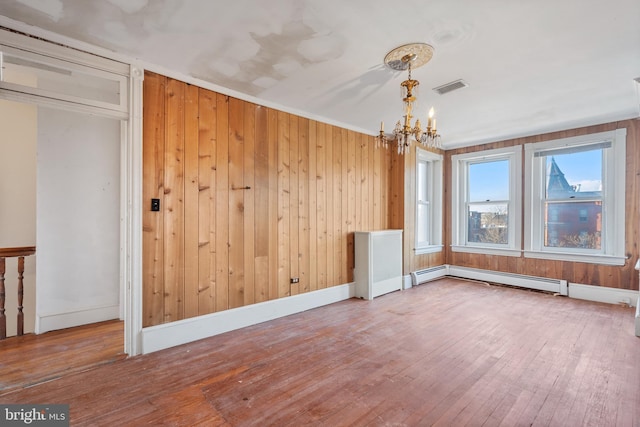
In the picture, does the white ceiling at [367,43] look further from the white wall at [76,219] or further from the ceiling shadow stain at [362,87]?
the white wall at [76,219]

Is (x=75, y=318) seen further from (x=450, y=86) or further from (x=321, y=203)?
(x=450, y=86)

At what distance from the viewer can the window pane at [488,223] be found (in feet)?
16.4

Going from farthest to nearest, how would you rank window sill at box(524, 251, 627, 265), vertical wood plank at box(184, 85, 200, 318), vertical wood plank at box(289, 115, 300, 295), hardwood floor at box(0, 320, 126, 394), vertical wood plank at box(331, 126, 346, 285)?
vertical wood plank at box(331, 126, 346, 285) < window sill at box(524, 251, 627, 265) < vertical wood plank at box(289, 115, 300, 295) < vertical wood plank at box(184, 85, 200, 318) < hardwood floor at box(0, 320, 126, 394)

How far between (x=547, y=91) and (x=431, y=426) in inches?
132

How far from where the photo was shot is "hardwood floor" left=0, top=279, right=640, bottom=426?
1.74m

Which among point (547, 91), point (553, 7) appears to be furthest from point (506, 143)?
point (553, 7)

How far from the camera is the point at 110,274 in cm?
337

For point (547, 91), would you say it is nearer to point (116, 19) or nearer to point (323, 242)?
point (323, 242)

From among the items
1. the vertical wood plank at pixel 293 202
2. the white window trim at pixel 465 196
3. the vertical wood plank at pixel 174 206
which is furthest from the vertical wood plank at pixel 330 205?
the white window trim at pixel 465 196

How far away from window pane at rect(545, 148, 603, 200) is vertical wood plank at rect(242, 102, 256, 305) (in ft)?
14.7

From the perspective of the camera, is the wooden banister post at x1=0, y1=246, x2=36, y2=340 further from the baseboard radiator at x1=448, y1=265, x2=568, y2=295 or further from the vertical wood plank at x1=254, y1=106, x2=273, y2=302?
the baseboard radiator at x1=448, y1=265, x2=568, y2=295

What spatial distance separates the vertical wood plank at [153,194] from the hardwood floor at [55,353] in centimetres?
47

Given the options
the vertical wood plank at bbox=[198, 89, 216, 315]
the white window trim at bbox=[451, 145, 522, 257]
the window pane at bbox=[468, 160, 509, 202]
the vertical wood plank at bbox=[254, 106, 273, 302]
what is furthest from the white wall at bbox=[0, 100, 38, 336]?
the window pane at bbox=[468, 160, 509, 202]

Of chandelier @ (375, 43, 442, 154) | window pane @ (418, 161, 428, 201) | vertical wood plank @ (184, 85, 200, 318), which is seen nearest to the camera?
chandelier @ (375, 43, 442, 154)
